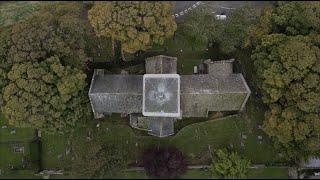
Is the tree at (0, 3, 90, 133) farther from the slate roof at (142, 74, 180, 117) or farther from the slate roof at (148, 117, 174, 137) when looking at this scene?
the slate roof at (148, 117, 174, 137)

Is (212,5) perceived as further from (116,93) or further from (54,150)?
(54,150)

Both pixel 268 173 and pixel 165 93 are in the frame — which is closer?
pixel 165 93

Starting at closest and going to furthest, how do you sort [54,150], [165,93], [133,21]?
[133,21] < [165,93] < [54,150]

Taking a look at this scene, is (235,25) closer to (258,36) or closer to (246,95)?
(258,36)

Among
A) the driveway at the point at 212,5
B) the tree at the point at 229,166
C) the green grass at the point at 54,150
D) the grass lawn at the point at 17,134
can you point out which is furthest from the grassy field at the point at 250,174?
the driveway at the point at 212,5

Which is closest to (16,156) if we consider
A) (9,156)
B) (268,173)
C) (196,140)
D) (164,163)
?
(9,156)
